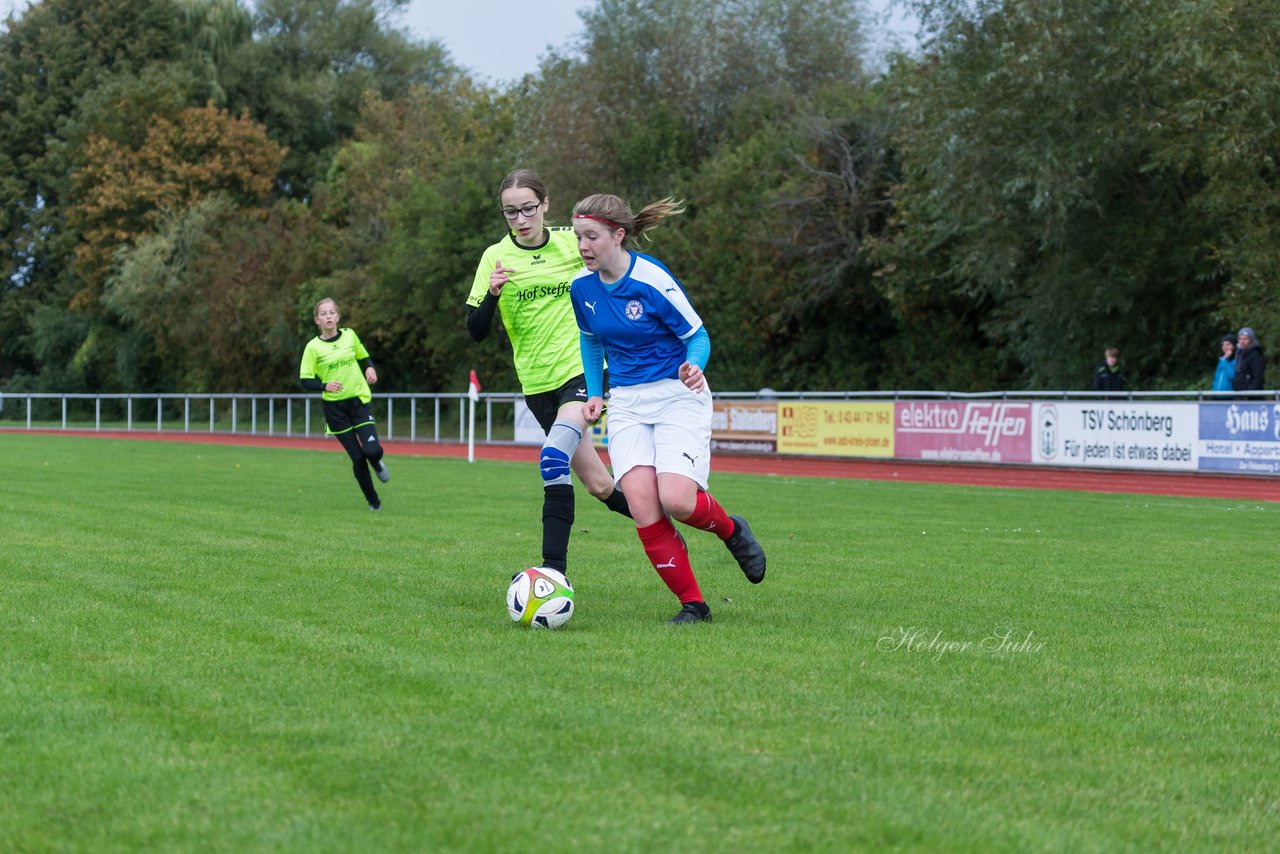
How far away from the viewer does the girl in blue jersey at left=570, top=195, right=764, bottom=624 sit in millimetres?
7184

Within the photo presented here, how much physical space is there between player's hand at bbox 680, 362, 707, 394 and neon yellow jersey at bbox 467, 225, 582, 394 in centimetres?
177

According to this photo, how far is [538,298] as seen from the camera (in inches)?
348

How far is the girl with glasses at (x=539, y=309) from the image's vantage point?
8.39 metres

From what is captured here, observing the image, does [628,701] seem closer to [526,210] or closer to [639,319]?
[639,319]

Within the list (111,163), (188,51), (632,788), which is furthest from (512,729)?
(188,51)

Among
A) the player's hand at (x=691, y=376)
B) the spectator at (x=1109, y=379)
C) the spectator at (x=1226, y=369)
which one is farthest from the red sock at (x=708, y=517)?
the spectator at (x=1109, y=379)

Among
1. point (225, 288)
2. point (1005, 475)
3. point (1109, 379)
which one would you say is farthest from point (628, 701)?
point (225, 288)

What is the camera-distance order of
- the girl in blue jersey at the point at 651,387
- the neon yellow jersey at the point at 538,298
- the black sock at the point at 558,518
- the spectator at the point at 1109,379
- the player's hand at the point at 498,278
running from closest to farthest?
the girl in blue jersey at the point at 651,387 < the black sock at the point at 558,518 < the player's hand at the point at 498,278 < the neon yellow jersey at the point at 538,298 < the spectator at the point at 1109,379

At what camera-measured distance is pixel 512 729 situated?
468 cm

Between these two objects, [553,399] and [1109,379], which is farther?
[1109,379]

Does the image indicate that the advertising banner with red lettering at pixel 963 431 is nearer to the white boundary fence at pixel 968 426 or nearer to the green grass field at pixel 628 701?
the white boundary fence at pixel 968 426

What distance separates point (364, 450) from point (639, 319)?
8.10 meters

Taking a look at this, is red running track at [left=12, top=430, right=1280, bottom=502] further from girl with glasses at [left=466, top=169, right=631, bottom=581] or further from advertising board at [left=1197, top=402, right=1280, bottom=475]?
girl with glasses at [left=466, top=169, right=631, bottom=581]

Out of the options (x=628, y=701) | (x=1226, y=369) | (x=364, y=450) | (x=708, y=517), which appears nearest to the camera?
(x=628, y=701)
